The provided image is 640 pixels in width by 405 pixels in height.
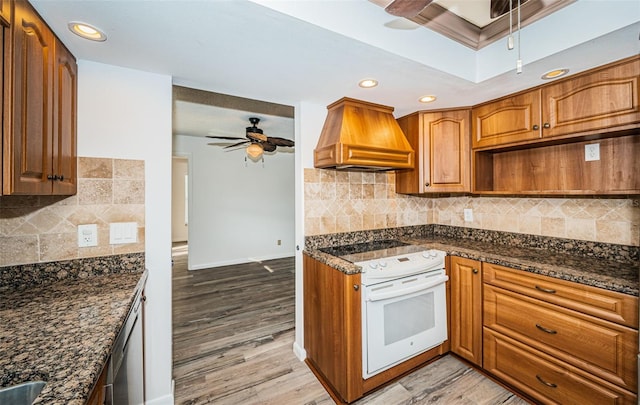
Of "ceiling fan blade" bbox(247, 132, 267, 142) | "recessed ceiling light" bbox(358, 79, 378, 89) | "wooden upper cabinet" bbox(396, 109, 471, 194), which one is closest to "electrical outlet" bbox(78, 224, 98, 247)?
"recessed ceiling light" bbox(358, 79, 378, 89)

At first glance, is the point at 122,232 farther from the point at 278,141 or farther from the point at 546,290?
the point at 546,290

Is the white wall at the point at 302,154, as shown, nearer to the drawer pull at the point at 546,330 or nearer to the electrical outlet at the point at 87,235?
the electrical outlet at the point at 87,235

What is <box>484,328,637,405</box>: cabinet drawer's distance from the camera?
4.57ft

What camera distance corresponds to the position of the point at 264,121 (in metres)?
3.50

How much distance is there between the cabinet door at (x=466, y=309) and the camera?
194 cm

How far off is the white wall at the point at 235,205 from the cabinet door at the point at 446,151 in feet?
11.2

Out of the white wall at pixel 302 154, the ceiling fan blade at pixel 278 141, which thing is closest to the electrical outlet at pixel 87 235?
the white wall at pixel 302 154

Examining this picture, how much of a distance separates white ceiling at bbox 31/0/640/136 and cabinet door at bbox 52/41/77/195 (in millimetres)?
108

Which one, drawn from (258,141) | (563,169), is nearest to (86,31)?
(258,141)

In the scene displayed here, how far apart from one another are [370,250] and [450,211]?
1199 mm

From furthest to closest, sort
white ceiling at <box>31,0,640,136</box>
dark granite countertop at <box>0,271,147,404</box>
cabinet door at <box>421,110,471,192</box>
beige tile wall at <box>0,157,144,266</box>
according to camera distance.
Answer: cabinet door at <box>421,110,471,192</box>, beige tile wall at <box>0,157,144,266</box>, white ceiling at <box>31,0,640,136</box>, dark granite countertop at <box>0,271,147,404</box>

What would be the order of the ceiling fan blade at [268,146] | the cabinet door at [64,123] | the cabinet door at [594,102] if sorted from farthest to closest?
the ceiling fan blade at [268,146], the cabinet door at [594,102], the cabinet door at [64,123]

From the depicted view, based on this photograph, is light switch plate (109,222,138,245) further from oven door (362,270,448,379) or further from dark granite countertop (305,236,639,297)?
oven door (362,270,448,379)

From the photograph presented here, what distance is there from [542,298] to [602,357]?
341mm
